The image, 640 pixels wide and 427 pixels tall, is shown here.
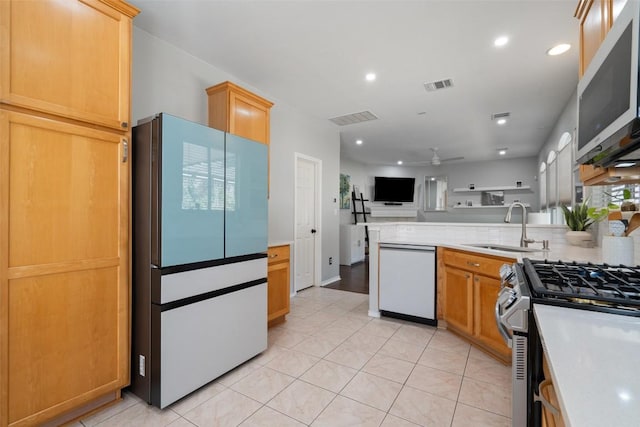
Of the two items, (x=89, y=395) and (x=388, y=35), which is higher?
(x=388, y=35)

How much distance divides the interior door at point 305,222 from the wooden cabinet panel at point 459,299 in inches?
85.6

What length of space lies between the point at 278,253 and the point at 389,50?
7.37ft

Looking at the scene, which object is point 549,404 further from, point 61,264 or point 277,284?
point 277,284

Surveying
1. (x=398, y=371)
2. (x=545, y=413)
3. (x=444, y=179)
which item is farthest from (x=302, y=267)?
(x=444, y=179)

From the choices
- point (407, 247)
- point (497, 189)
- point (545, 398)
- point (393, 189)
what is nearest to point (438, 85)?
point (407, 247)

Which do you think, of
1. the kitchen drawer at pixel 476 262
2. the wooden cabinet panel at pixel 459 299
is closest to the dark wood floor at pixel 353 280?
the wooden cabinet panel at pixel 459 299

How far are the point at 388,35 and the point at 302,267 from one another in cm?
325

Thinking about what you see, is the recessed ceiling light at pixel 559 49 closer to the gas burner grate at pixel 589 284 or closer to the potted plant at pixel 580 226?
the potted plant at pixel 580 226

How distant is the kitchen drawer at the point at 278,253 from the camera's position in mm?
2994

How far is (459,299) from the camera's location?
2.79 meters

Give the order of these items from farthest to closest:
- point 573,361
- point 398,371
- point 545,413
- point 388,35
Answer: point 388,35 → point 398,371 → point 545,413 → point 573,361

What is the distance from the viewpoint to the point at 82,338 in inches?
65.9

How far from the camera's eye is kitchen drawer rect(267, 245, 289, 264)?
9.82 feet

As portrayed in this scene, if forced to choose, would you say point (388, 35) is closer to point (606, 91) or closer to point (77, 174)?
point (606, 91)
